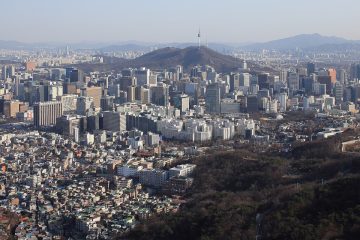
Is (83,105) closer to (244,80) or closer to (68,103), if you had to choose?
(68,103)

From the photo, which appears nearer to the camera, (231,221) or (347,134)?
(231,221)

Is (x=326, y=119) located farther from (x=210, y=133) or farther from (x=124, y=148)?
(x=124, y=148)

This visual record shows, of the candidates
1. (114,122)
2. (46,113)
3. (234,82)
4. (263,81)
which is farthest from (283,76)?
(114,122)

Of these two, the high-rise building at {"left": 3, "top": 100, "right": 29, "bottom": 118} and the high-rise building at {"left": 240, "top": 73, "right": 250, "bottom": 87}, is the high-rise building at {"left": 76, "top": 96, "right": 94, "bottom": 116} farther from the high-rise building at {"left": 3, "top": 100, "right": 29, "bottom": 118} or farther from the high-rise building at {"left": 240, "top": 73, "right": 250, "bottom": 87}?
the high-rise building at {"left": 240, "top": 73, "right": 250, "bottom": 87}

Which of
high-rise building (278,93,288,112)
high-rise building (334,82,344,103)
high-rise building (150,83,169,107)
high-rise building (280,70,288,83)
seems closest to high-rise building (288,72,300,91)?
high-rise building (280,70,288,83)

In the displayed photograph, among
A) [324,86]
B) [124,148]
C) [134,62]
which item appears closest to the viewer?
[124,148]

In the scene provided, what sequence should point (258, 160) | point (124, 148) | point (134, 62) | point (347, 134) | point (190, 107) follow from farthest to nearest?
point (134, 62) < point (190, 107) < point (124, 148) < point (347, 134) < point (258, 160)

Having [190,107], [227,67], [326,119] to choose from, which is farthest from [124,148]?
[227,67]
